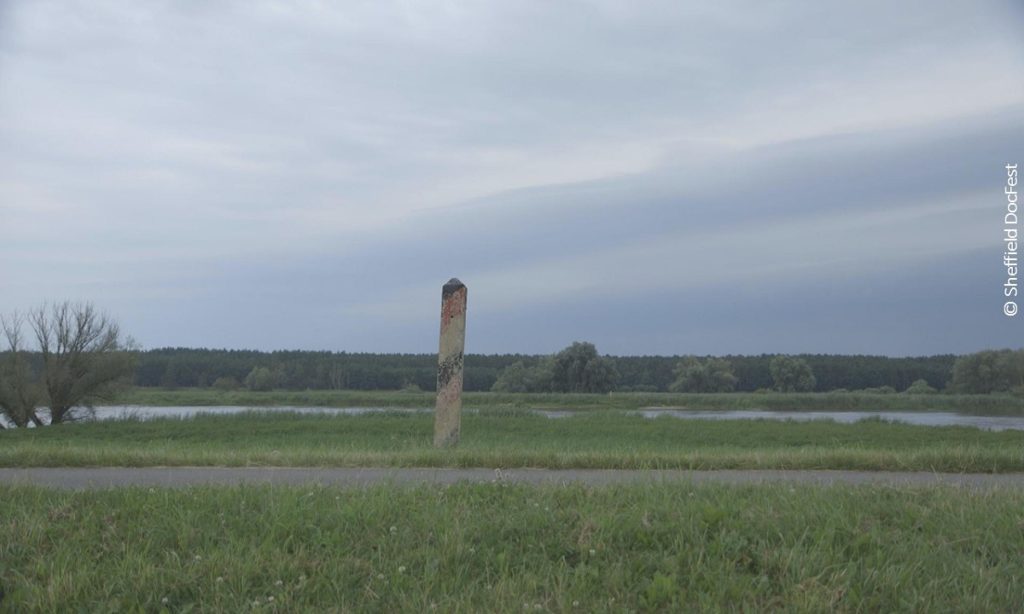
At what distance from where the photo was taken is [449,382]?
11.5m

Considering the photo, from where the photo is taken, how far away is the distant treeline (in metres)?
67.2

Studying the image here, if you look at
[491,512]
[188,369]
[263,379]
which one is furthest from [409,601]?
[188,369]

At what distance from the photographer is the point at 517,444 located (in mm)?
13430

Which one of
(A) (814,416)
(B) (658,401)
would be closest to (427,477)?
(A) (814,416)

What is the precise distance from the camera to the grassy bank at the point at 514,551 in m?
4.55

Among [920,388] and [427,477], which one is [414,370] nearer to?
[920,388]

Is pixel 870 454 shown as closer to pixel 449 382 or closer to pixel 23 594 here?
pixel 449 382

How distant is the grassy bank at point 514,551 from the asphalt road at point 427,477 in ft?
2.57

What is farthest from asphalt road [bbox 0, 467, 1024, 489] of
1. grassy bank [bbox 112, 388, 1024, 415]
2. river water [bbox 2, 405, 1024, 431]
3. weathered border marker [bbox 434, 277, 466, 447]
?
grassy bank [bbox 112, 388, 1024, 415]

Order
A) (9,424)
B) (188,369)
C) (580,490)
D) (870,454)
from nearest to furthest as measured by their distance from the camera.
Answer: (580,490)
(870,454)
(9,424)
(188,369)

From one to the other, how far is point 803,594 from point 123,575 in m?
3.72

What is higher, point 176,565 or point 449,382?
point 449,382

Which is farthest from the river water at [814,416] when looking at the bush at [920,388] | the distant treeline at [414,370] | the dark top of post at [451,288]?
the distant treeline at [414,370]

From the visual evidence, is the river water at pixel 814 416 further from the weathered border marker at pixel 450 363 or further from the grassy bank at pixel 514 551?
the grassy bank at pixel 514 551
